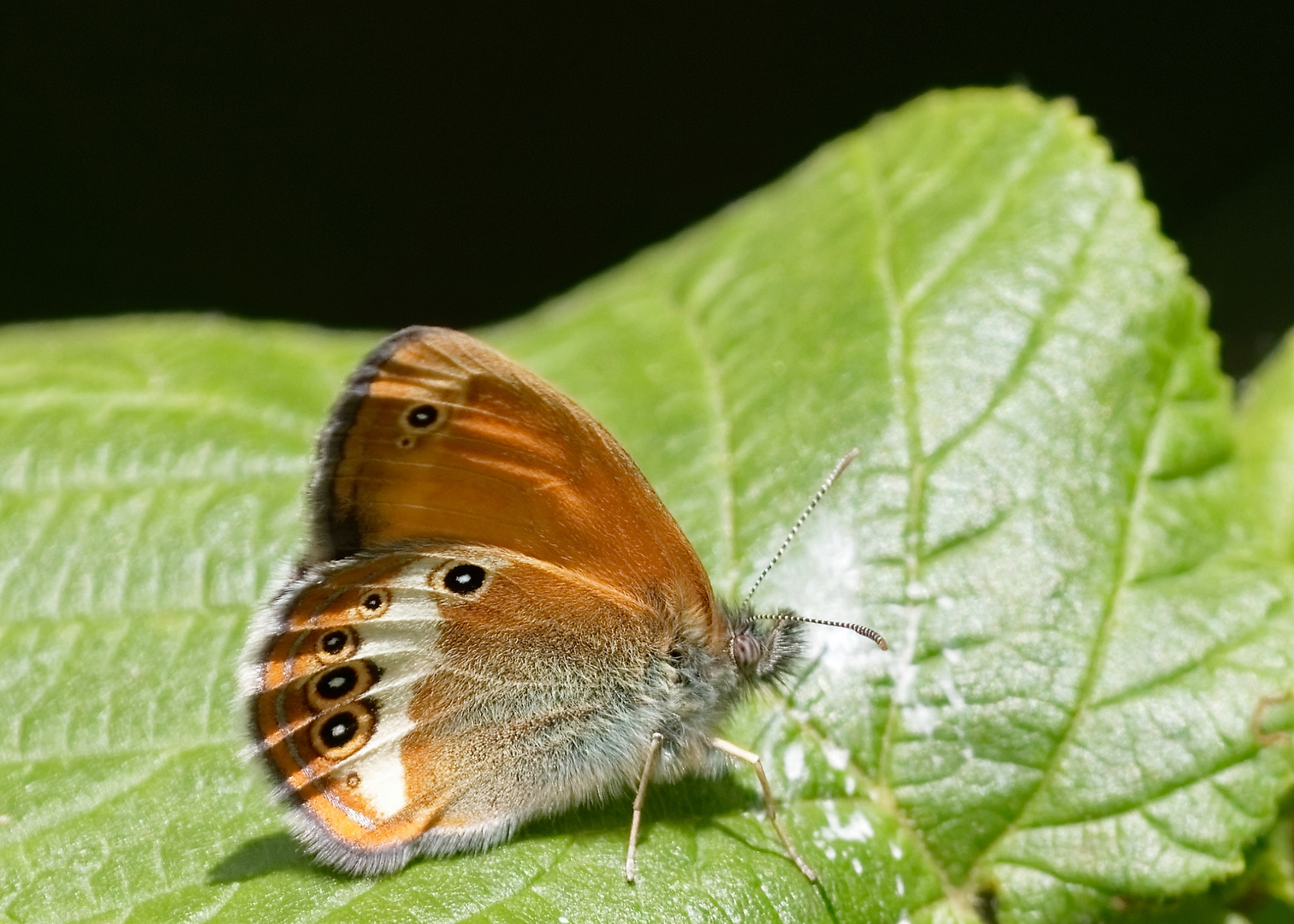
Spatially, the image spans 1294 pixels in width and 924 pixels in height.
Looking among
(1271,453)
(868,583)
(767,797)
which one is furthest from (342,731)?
(1271,453)

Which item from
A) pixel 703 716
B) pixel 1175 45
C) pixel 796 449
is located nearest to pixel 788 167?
pixel 1175 45

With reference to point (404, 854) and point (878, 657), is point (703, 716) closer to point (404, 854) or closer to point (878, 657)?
point (878, 657)

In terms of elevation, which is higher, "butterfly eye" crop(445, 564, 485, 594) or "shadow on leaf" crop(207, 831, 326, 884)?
"butterfly eye" crop(445, 564, 485, 594)

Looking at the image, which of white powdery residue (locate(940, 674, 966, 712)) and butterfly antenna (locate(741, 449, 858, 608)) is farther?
butterfly antenna (locate(741, 449, 858, 608))

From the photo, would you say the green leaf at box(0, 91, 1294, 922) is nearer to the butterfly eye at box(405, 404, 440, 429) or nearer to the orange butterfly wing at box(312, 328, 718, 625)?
the orange butterfly wing at box(312, 328, 718, 625)

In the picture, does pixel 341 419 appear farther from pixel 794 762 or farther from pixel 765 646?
pixel 794 762

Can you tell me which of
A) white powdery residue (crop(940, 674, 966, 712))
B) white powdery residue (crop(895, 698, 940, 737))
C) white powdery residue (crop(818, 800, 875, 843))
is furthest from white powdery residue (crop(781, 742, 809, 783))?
white powdery residue (crop(940, 674, 966, 712))

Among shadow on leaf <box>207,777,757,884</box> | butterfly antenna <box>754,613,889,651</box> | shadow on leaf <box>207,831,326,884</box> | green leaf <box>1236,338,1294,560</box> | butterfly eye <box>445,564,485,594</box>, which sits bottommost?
shadow on leaf <box>207,831,326,884</box>

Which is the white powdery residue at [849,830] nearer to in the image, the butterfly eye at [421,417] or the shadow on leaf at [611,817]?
the shadow on leaf at [611,817]
